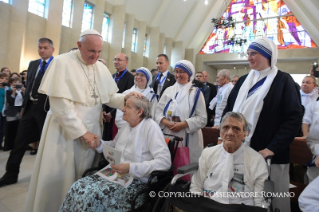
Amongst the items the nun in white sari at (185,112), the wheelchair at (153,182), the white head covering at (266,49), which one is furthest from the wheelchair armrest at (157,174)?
the white head covering at (266,49)

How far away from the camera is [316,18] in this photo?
47.2ft

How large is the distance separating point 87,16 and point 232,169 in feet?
40.8

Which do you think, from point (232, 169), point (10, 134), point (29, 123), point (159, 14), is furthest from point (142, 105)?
point (159, 14)

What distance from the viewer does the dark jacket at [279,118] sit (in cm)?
217

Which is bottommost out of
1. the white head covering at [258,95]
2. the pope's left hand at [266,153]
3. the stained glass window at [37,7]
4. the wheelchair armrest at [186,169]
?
the wheelchair armrest at [186,169]

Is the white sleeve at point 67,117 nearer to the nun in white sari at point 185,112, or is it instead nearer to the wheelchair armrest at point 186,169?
the wheelchair armrest at point 186,169

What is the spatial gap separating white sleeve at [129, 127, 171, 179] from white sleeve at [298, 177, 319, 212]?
46.1 inches

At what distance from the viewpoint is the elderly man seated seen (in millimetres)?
1920

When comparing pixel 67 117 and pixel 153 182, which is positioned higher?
pixel 67 117

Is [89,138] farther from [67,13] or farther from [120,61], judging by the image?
[67,13]

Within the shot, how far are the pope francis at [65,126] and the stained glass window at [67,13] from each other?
32.4 feet

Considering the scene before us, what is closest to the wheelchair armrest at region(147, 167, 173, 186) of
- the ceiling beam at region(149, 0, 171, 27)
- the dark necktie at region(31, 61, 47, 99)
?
the dark necktie at region(31, 61, 47, 99)

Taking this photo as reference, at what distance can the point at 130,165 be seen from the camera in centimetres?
224

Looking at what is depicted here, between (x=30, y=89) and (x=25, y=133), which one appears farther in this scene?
(x=30, y=89)
